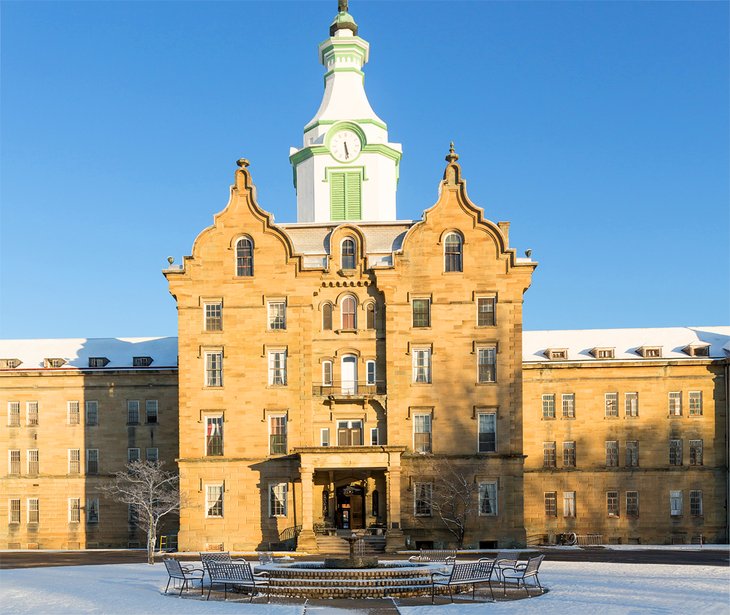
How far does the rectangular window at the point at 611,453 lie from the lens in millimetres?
68312

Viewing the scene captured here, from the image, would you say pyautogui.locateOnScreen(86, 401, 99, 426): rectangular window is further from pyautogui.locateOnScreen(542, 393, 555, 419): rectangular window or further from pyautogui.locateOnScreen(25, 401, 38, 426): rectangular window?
pyautogui.locateOnScreen(542, 393, 555, 419): rectangular window

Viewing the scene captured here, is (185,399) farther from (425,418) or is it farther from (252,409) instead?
(425,418)

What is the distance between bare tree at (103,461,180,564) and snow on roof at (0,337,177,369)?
26.7ft

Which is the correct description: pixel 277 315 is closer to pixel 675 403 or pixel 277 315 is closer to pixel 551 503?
pixel 551 503

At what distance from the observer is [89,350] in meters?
73.3

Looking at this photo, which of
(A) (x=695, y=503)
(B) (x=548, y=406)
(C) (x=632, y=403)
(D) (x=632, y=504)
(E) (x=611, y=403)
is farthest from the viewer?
(B) (x=548, y=406)

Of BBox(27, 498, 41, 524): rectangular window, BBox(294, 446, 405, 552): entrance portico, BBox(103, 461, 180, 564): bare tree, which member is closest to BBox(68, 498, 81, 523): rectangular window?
BBox(27, 498, 41, 524): rectangular window

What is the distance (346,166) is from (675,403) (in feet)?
96.5

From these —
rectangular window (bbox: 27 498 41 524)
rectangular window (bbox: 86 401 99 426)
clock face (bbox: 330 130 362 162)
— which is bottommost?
rectangular window (bbox: 27 498 41 524)

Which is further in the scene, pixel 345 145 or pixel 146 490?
pixel 345 145

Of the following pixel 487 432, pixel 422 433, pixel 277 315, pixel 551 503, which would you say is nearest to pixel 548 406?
pixel 551 503

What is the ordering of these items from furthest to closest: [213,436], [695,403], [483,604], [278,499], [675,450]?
[695,403] < [675,450] < [213,436] < [278,499] < [483,604]

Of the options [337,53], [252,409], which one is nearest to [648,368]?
[252,409]

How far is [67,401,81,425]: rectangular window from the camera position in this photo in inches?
2734
